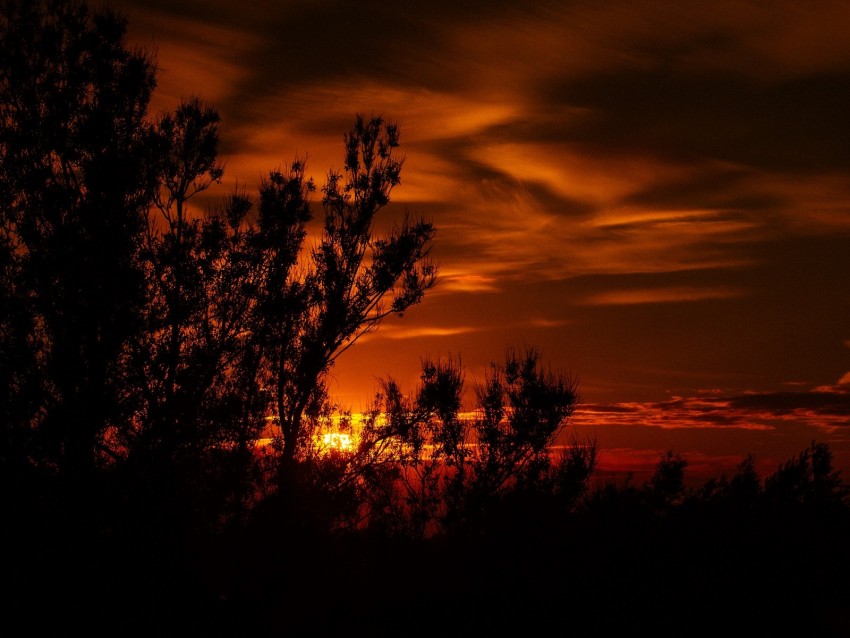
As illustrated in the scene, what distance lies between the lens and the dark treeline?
59.8ft

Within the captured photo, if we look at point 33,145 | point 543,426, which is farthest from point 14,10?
point 543,426

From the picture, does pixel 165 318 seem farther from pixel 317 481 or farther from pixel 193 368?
pixel 317 481

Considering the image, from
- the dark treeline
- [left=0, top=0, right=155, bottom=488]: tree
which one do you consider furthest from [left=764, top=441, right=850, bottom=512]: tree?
[left=0, top=0, right=155, bottom=488]: tree

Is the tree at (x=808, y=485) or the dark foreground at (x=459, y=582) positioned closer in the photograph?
the dark foreground at (x=459, y=582)

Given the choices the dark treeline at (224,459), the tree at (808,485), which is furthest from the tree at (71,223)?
the tree at (808,485)

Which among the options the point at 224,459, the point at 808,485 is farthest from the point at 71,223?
the point at 808,485

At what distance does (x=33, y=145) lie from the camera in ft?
70.1

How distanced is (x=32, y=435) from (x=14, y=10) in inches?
450

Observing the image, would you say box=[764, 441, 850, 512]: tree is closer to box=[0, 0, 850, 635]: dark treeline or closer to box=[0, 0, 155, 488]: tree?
box=[0, 0, 850, 635]: dark treeline

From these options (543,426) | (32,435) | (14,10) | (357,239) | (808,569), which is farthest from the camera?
(543,426)

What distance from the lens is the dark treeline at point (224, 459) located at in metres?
18.2

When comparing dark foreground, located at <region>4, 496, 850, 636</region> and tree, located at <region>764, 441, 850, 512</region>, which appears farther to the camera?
tree, located at <region>764, 441, 850, 512</region>

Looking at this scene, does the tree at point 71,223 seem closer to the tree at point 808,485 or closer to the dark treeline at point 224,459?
the dark treeline at point 224,459

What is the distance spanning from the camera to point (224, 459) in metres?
23.1
